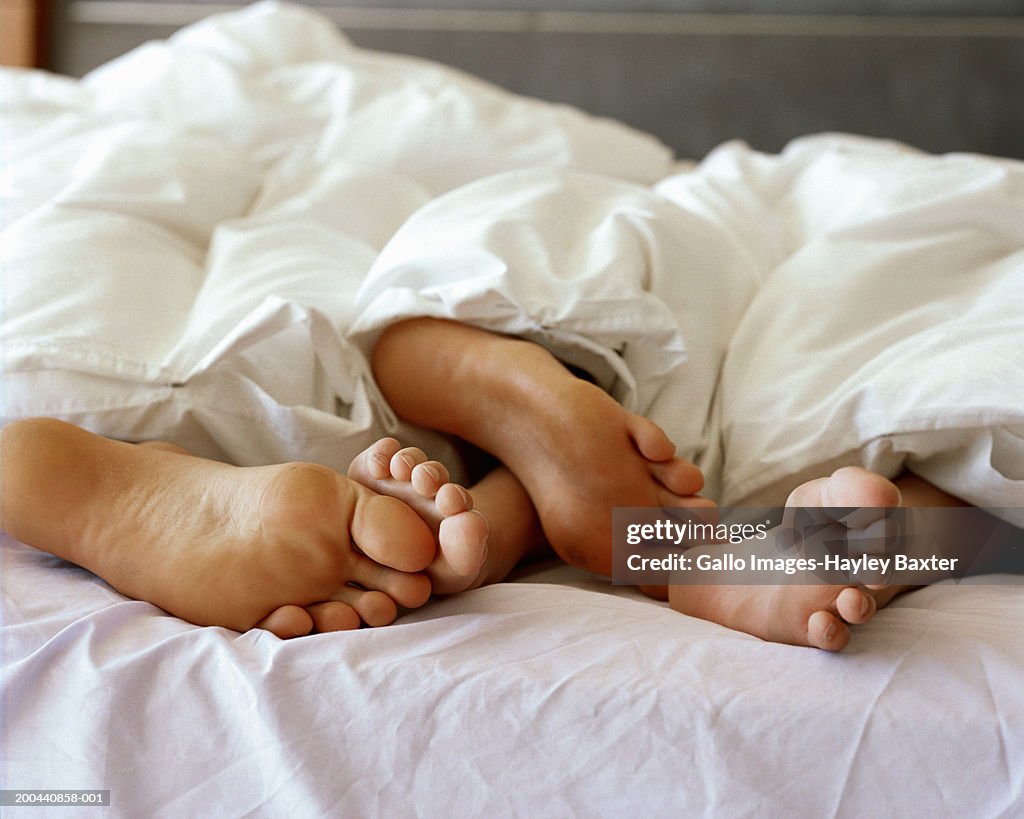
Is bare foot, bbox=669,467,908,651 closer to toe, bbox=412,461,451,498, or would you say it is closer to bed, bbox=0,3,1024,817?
bed, bbox=0,3,1024,817

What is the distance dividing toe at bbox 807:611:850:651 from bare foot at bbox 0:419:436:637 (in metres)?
0.20

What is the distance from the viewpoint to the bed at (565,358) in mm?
460

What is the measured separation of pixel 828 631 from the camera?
0.49 metres

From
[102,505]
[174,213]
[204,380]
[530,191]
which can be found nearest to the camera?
[102,505]

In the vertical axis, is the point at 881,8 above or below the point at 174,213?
above

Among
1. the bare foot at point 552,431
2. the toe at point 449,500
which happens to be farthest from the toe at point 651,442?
the toe at point 449,500

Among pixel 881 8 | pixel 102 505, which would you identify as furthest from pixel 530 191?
pixel 881 8

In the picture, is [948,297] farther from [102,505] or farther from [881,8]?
[881,8]

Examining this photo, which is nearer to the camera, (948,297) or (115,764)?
(115,764)

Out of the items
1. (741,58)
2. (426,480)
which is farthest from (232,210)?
(741,58)

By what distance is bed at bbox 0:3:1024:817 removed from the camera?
0.46 m

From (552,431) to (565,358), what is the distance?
3.8 inches

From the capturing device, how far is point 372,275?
2.35 ft

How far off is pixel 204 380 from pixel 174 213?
0.31 m
